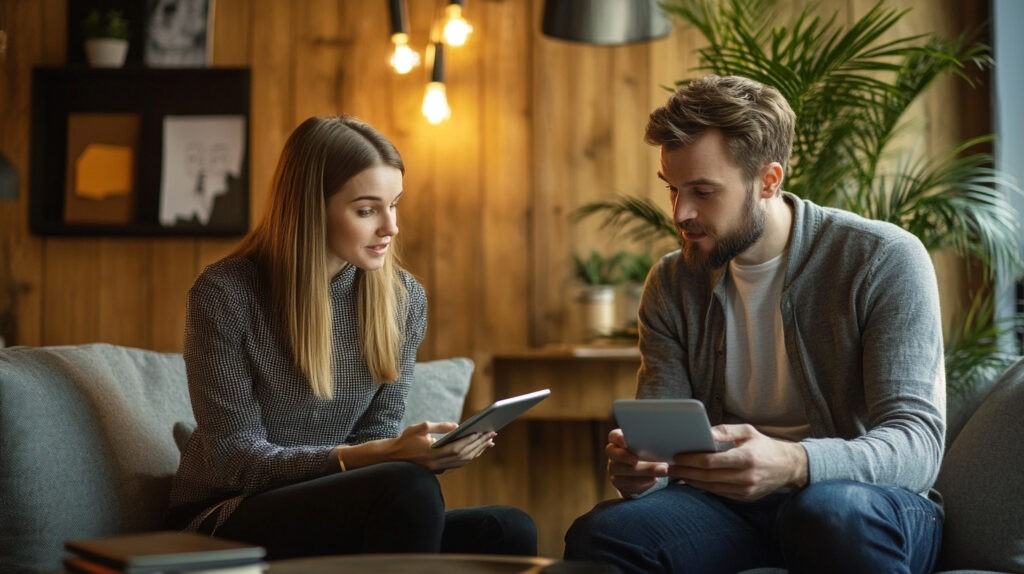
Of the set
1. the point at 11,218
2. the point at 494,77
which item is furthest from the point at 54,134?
the point at 494,77

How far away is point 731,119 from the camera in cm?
192

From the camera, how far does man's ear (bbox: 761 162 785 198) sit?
197 centimetres

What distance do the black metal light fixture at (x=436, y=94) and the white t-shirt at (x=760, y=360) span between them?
5.40 ft

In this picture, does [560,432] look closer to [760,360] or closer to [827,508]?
[760,360]

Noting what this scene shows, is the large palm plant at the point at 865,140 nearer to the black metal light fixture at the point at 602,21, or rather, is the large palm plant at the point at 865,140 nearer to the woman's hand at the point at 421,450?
the black metal light fixture at the point at 602,21

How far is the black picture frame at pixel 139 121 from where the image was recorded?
Answer: 3.64m

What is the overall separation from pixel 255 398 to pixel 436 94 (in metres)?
1.76

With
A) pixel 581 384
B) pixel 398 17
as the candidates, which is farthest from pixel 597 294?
pixel 398 17

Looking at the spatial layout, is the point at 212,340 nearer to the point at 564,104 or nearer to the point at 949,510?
the point at 949,510

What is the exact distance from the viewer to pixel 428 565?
1.33 metres

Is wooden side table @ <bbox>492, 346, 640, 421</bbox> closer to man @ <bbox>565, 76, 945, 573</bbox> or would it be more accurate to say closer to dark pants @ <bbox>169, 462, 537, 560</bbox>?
man @ <bbox>565, 76, 945, 573</bbox>

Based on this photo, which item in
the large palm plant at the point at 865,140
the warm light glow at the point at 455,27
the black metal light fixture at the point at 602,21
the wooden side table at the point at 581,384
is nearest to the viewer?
the large palm plant at the point at 865,140

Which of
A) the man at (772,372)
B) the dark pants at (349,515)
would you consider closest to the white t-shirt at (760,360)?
the man at (772,372)

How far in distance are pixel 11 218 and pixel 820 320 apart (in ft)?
9.35
